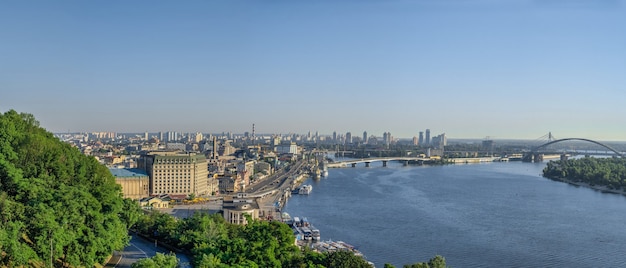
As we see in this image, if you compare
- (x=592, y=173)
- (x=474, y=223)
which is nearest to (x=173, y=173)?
(x=474, y=223)

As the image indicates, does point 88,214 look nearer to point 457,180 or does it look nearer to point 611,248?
point 611,248

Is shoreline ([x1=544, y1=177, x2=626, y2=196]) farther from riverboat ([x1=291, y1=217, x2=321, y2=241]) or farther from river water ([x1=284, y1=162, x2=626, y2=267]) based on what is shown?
riverboat ([x1=291, y1=217, x2=321, y2=241])

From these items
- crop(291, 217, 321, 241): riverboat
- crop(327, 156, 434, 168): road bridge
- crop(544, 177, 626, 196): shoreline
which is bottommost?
crop(291, 217, 321, 241): riverboat

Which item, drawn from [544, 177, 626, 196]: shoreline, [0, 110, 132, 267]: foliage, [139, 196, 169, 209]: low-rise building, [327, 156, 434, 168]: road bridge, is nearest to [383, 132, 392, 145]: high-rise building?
[327, 156, 434, 168]: road bridge

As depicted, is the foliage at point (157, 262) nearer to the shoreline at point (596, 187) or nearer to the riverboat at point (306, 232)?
the riverboat at point (306, 232)

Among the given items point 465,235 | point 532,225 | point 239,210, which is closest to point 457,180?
point 532,225

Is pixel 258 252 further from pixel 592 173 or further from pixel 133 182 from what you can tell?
pixel 592 173
